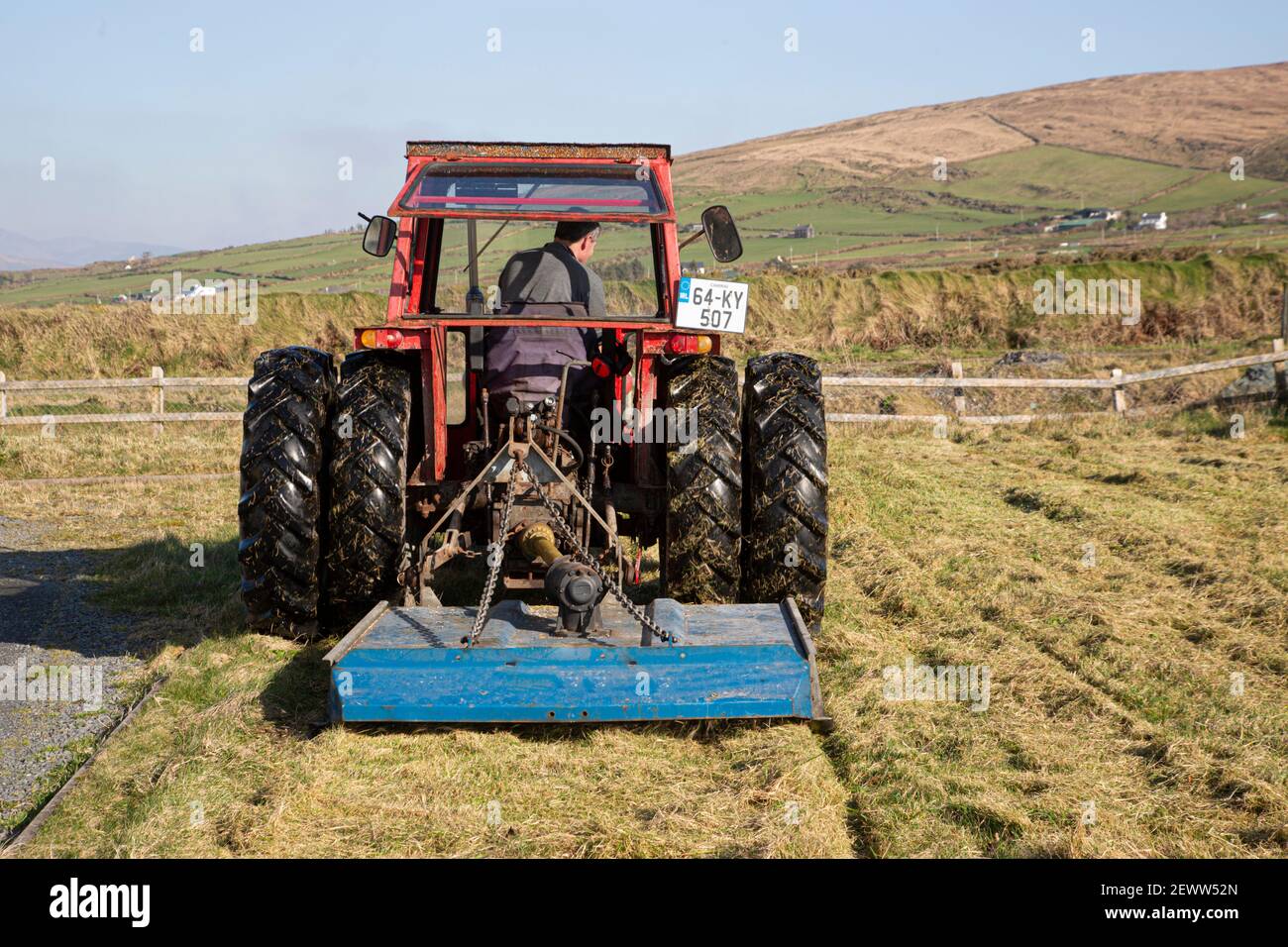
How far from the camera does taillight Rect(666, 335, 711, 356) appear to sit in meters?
5.48

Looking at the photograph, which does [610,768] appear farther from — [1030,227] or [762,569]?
[1030,227]

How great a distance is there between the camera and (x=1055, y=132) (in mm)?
87938

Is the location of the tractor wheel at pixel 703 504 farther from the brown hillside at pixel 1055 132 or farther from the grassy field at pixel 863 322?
the brown hillside at pixel 1055 132

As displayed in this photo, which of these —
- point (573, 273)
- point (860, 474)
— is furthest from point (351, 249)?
point (573, 273)

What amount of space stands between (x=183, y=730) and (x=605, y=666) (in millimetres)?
1773

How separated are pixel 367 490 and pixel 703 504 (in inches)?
58.9

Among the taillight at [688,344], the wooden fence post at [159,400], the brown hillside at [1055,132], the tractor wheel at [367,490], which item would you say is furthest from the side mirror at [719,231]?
the brown hillside at [1055,132]

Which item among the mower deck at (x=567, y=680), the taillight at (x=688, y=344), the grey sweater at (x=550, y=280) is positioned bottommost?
the mower deck at (x=567, y=680)

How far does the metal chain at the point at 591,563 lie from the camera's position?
4398 mm

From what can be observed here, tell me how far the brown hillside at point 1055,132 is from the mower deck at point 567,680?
68934 millimetres

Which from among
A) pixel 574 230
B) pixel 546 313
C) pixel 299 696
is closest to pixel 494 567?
pixel 299 696

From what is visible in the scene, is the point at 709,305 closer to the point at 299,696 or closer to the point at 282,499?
the point at 282,499

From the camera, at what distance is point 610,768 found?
166 inches

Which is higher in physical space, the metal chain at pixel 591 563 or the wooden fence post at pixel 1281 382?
the wooden fence post at pixel 1281 382
